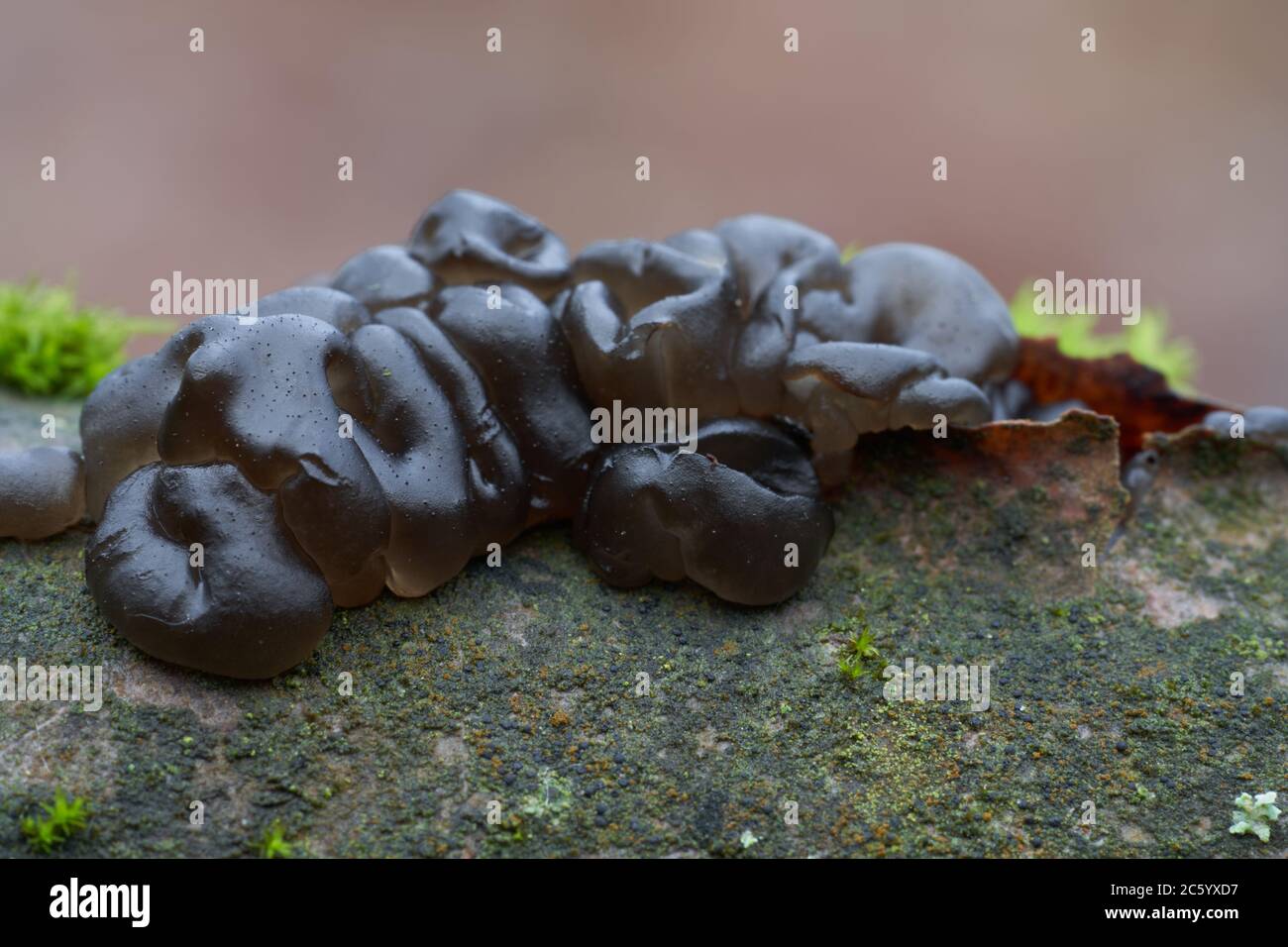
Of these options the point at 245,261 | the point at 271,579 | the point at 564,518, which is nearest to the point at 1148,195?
the point at 245,261

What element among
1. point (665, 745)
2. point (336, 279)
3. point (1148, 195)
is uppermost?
point (1148, 195)

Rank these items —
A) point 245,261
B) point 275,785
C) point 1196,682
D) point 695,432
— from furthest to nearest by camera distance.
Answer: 1. point 245,261
2. point 695,432
3. point 1196,682
4. point 275,785

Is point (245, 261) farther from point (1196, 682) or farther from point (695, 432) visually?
point (1196, 682)

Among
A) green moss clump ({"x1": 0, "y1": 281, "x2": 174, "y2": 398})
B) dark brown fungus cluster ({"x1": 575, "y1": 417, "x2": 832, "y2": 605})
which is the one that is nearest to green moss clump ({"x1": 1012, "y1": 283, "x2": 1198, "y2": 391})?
dark brown fungus cluster ({"x1": 575, "y1": 417, "x2": 832, "y2": 605})

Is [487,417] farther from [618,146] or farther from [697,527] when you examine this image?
[618,146]

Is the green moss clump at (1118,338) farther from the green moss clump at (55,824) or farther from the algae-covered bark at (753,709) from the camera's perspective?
the green moss clump at (55,824)

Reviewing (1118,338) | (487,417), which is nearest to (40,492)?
(487,417)

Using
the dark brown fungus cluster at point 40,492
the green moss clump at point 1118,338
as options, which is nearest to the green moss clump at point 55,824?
the dark brown fungus cluster at point 40,492
